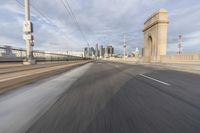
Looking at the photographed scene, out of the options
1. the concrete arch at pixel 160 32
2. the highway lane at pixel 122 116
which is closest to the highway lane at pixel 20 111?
the highway lane at pixel 122 116

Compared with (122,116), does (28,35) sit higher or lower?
higher

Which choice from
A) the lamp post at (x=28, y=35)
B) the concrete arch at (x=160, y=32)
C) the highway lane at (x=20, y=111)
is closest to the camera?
the highway lane at (x=20, y=111)

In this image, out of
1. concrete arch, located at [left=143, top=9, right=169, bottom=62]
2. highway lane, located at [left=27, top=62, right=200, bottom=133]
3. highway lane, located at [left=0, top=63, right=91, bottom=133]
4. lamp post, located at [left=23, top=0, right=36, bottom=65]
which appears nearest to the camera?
highway lane, located at [left=27, top=62, right=200, bottom=133]

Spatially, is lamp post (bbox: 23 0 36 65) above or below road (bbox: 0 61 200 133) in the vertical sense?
above

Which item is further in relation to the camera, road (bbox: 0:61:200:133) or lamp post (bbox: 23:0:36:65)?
lamp post (bbox: 23:0:36:65)

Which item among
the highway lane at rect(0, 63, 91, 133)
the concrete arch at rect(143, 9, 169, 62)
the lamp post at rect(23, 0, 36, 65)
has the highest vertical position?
the concrete arch at rect(143, 9, 169, 62)

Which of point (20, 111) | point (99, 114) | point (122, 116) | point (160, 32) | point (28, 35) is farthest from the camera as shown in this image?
point (160, 32)

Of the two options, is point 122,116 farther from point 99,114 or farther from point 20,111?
point 20,111

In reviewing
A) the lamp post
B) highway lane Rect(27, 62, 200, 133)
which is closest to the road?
highway lane Rect(27, 62, 200, 133)

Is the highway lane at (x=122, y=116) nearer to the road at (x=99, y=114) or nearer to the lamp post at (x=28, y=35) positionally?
the road at (x=99, y=114)

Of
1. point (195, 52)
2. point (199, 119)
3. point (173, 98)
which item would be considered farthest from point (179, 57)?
point (199, 119)

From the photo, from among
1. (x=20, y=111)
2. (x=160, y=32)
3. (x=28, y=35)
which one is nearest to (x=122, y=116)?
(x=20, y=111)

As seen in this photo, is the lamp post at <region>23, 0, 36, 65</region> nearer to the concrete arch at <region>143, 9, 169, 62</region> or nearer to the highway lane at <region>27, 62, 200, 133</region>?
the highway lane at <region>27, 62, 200, 133</region>

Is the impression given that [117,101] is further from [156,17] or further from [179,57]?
[156,17]
